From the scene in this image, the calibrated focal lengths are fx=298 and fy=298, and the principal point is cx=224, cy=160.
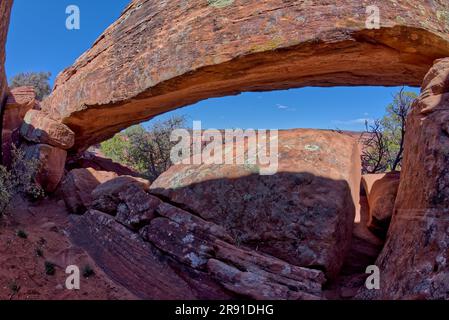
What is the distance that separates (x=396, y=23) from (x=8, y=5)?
10139 mm

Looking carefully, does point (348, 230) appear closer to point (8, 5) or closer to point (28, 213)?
point (28, 213)

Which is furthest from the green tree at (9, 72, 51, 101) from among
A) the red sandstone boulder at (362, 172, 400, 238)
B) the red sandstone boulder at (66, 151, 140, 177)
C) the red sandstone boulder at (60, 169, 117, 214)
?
the red sandstone boulder at (362, 172, 400, 238)

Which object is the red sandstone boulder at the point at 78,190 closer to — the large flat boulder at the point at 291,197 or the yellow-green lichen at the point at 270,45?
the large flat boulder at the point at 291,197

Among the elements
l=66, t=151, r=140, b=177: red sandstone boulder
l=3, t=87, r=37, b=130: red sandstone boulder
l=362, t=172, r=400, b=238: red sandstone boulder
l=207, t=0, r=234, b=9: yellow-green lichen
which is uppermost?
l=207, t=0, r=234, b=9: yellow-green lichen

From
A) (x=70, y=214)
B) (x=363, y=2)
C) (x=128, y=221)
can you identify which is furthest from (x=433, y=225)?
(x=70, y=214)

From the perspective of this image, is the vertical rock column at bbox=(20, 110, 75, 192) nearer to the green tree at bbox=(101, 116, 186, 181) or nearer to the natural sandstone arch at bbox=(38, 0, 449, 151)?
the natural sandstone arch at bbox=(38, 0, 449, 151)

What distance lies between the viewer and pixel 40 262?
6.38 m

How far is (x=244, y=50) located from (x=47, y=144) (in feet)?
25.4

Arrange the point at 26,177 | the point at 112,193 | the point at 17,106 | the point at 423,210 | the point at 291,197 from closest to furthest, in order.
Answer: the point at 423,210
the point at 291,197
the point at 112,193
the point at 26,177
the point at 17,106

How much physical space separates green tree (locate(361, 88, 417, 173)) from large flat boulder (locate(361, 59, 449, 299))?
33.7 feet

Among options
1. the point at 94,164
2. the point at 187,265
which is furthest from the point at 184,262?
the point at 94,164

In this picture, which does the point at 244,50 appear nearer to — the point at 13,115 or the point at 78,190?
the point at 78,190

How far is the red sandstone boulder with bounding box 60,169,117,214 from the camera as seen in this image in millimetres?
9070

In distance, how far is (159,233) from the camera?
685cm
